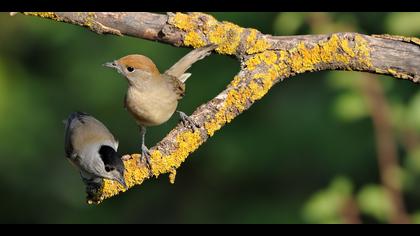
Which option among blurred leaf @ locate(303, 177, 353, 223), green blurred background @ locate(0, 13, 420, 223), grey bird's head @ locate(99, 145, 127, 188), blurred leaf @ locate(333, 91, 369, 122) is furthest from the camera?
green blurred background @ locate(0, 13, 420, 223)

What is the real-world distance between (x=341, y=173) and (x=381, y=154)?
3300mm

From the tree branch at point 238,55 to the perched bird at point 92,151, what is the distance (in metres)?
0.10

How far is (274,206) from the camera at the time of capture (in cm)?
868

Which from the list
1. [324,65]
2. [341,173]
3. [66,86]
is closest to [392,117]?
[324,65]

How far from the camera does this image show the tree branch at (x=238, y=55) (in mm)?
3938

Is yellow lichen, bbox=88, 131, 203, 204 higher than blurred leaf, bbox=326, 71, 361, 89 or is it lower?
lower

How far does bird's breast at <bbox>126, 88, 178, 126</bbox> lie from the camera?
4.23 m

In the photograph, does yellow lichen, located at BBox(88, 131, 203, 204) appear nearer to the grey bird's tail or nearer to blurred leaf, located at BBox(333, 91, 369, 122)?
the grey bird's tail

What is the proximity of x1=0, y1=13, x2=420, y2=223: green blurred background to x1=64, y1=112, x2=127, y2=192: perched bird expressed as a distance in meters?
3.87

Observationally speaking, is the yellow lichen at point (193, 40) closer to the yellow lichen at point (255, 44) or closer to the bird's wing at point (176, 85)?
the yellow lichen at point (255, 44)

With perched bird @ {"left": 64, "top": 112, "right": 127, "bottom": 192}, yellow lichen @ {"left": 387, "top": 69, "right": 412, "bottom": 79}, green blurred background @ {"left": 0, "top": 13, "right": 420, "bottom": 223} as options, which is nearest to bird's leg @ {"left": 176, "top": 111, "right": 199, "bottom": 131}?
perched bird @ {"left": 64, "top": 112, "right": 127, "bottom": 192}

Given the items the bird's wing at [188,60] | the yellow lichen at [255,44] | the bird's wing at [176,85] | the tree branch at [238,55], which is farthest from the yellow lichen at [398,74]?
the bird's wing at [176,85]

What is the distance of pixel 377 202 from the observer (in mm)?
5047

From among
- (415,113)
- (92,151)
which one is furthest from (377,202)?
(92,151)
